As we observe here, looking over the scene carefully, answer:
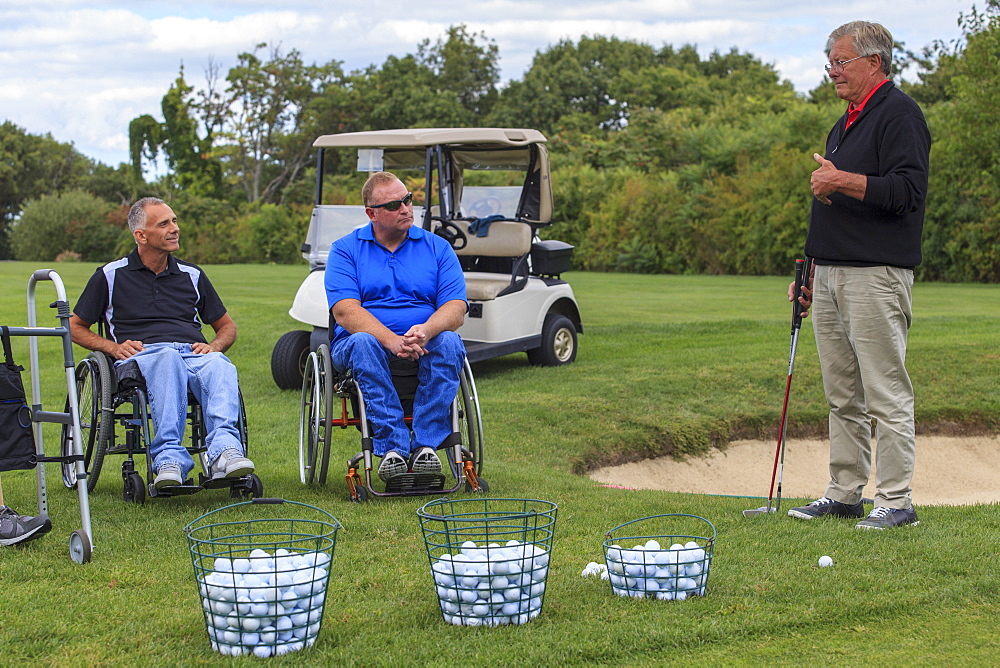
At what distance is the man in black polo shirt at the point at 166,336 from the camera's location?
498 centimetres

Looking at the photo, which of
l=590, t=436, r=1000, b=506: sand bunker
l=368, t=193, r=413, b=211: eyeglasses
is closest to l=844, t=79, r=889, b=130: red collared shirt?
l=368, t=193, r=413, b=211: eyeglasses

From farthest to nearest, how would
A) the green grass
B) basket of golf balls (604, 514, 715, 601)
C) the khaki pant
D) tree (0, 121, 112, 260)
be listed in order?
1. tree (0, 121, 112, 260)
2. the khaki pant
3. basket of golf balls (604, 514, 715, 601)
4. the green grass

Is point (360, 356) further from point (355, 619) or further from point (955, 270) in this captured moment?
point (955, 270)

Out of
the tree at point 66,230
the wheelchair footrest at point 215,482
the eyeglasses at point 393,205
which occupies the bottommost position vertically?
the tree at point 66,230

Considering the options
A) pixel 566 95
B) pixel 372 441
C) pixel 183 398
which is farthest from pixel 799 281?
pixel 566 95

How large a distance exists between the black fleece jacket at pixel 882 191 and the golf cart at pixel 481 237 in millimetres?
4812

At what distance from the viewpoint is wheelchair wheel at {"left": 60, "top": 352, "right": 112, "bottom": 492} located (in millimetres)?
4953

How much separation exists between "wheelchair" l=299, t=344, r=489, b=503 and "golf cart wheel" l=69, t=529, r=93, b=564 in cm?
144

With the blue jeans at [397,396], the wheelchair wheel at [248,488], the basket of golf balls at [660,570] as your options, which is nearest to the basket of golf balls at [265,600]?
the basket of golf balls at [660,570]

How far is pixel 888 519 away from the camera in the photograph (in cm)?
464

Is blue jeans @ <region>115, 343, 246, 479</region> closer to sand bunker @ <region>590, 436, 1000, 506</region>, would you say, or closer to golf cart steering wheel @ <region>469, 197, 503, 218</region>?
sand bunker @ <region>590, 436, 1000, 506</region>

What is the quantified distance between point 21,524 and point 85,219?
42778 mm

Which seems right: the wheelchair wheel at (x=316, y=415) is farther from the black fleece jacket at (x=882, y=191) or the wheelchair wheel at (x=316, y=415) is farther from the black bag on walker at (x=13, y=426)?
the black fleece jacket at (x=882, y=191)

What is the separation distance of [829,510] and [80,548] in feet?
10.6
